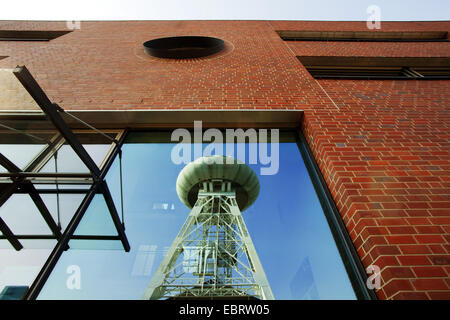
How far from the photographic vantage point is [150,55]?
5.20m

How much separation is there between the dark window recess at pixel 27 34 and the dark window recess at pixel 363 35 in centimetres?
717

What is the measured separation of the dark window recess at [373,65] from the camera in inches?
224

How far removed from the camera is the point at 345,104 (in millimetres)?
3471

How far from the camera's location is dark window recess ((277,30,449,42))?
7707 millimetres

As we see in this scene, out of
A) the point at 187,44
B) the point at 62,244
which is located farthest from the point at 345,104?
the point at 187,44

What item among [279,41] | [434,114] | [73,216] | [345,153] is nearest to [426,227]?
[345,153]

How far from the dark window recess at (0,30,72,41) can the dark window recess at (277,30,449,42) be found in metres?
7.17

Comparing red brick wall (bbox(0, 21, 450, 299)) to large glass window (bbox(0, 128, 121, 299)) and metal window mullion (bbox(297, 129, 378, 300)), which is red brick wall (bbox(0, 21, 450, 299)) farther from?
large glass window (bbox(0, 128, 121, 299))

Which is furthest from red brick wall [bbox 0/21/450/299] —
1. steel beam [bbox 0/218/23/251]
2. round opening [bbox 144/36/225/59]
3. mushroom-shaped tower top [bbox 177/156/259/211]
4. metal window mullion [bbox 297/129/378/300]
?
steel beam [bbox 0/218/23/251]

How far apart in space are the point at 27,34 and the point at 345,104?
961cm

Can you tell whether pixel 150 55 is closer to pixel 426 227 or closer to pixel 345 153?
pixel 345 153

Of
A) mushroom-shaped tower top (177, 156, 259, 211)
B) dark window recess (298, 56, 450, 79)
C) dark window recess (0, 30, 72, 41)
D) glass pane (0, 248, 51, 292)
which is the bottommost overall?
glass pane (0, 248, 51, 292)

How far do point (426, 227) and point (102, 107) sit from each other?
3.79 meters

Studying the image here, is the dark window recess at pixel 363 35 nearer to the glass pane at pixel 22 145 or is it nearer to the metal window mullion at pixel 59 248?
the glass pane at pixel 22 145
